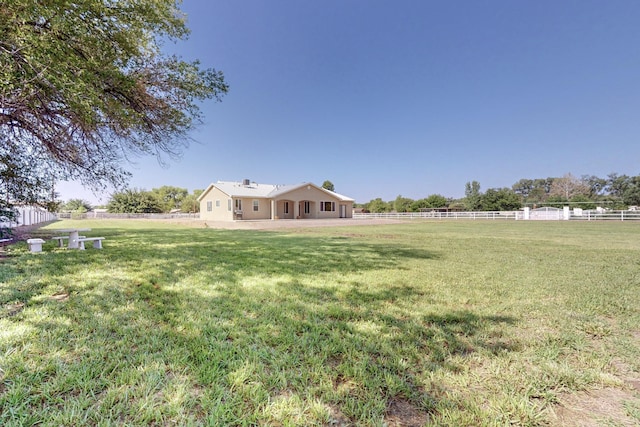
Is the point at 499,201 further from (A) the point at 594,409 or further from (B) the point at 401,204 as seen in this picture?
(A) the point at 594,409

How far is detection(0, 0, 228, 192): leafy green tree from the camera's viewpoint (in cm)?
432

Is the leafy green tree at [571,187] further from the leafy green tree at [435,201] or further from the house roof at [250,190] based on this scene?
the house roof at [250,190]

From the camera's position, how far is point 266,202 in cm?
2788

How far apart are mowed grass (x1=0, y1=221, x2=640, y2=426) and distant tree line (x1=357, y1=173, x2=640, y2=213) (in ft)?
149

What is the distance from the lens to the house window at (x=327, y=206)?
30.6 m

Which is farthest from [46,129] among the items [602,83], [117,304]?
[602,83]

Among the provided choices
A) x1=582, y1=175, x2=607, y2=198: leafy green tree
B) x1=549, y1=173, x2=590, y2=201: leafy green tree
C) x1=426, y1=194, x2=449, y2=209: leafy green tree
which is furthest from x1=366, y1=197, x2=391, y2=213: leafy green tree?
x1=582, y1=175, x2=607, y2=198: leafy green tree

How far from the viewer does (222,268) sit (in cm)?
477

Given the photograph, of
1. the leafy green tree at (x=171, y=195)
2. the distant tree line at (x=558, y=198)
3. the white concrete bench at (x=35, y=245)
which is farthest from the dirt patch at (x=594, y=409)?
the leafy green tree at (x=171, y=195)

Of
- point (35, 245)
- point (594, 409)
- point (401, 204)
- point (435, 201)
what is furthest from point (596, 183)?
point (35, 245)

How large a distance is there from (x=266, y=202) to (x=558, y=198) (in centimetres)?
5499

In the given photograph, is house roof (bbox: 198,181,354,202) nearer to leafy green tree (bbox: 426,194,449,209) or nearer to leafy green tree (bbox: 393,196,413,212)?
leafy green tree (bbox: 393,196,413,212)

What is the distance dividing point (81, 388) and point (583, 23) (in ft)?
77.5

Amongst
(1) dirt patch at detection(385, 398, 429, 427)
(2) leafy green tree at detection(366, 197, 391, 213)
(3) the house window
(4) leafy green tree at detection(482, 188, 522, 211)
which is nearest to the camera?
(1) dirt patch at detection(385, 398, 429, 427)
